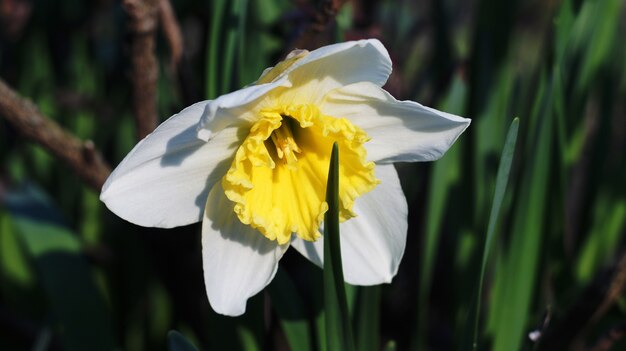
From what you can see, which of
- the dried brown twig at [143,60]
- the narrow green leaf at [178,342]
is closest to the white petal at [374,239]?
the narrow green leaf at [178,342]

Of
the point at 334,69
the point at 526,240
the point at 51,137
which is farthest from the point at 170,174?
the point at 526,240

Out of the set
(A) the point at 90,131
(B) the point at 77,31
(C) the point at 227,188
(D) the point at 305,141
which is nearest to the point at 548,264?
(D) the point at 305,141

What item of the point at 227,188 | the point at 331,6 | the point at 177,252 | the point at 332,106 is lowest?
the point at 177,252

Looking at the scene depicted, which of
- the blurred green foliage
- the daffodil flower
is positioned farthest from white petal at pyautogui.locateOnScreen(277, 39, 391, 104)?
the blurred green foliage

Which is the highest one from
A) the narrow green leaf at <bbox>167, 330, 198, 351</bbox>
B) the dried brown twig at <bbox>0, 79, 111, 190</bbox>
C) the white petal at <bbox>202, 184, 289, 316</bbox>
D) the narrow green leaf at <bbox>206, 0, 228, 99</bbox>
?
the narrow green leaf at <bbox>206, 0, 228, 99</bbox>

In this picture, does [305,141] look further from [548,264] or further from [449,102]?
[548,264]

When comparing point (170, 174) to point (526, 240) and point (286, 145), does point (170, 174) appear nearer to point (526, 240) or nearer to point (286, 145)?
point (286, 145)

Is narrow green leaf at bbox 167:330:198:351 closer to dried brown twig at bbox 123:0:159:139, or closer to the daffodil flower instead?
the daffodil flower
